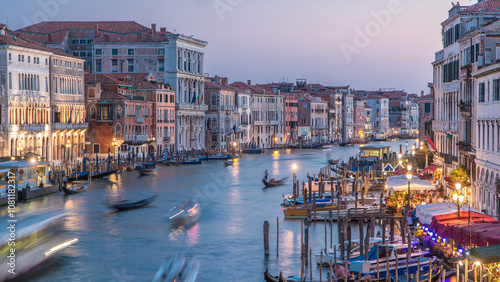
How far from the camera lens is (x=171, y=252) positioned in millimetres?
16641

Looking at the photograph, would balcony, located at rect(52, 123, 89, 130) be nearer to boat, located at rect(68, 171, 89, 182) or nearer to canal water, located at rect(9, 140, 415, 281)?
boat, located at rect(68, 171, 89, 182)

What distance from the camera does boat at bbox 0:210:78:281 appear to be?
1415 cm

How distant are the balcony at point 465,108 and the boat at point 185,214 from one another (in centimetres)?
720

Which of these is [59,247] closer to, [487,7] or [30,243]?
[30,243]

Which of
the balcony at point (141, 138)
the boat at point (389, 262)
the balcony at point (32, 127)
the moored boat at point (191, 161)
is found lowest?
the boat at point (389, 262)

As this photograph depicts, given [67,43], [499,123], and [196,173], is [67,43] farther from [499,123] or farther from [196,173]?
[499,123]

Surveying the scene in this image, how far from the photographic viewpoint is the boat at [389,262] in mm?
12492

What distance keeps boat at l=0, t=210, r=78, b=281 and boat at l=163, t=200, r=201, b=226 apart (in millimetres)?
3494

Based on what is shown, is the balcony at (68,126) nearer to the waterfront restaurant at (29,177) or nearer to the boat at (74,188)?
the boat at (74,188)

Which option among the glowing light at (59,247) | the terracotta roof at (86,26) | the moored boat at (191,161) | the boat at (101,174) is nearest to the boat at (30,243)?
the glowing light at (59,247)

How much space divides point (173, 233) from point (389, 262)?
7.56 meters

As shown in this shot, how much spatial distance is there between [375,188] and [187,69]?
24.9 metres

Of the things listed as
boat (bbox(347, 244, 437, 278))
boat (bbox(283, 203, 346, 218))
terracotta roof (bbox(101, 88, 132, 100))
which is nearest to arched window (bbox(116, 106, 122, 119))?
terracotta roof (bbox(101, 88, 132, 100))

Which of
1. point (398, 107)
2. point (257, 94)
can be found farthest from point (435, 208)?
point (398, 107)
